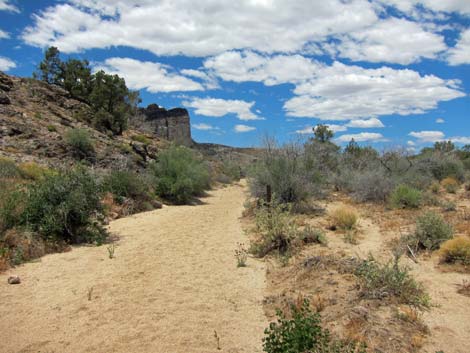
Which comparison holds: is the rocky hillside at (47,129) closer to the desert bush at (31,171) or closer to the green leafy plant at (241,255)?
the desert bush at (31,171)

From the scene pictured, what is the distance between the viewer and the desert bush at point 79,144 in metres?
19.9

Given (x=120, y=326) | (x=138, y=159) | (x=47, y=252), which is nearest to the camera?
(x=120, y=326)

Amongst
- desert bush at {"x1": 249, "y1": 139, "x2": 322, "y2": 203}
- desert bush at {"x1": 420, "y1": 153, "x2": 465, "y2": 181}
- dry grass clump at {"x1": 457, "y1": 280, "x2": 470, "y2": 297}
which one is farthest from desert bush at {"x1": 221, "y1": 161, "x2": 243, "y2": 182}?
dry grass clump at {"x1": 457, "y1": 280, "x2": 470, "y2": 297}

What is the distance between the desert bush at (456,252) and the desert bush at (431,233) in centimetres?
88

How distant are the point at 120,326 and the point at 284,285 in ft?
10.5

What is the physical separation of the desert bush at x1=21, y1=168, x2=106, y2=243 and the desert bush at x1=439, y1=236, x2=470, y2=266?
338 inches

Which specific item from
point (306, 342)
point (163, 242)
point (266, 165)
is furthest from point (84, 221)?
point (266, 165)

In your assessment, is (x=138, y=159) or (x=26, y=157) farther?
(x=138, y=159)

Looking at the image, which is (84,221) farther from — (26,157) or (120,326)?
(26,157)

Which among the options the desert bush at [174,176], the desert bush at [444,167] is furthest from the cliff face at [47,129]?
the desert bush at [444,167]

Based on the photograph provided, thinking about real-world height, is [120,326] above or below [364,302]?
below

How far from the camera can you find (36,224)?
29.9ft

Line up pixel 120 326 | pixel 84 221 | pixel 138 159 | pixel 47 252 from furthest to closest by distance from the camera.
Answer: pixel 138 159 → pixel 84 221 → pixel 47 252 → pixel 120 326

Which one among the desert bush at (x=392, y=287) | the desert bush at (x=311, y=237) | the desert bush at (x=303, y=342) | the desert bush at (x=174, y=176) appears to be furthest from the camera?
the desert bush at (x=174, y=176)
